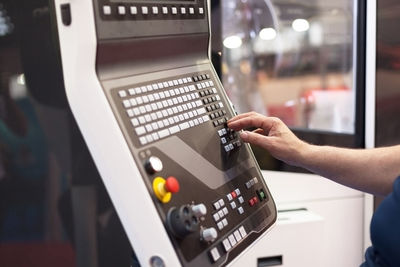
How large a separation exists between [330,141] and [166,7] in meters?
1.26

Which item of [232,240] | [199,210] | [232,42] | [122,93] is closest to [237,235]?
[232,240]

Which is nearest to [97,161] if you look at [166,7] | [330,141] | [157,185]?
[157,185]

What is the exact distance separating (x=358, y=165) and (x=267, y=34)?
118 centimetres

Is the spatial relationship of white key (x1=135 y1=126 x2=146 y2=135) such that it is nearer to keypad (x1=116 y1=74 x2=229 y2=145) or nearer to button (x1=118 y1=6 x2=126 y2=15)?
keypad (x1=116 y1=74 x2=229 y2=145)

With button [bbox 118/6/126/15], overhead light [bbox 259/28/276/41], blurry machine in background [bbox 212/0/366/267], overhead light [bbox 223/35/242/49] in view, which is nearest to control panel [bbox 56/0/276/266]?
button [bbox 118/6/126/15]

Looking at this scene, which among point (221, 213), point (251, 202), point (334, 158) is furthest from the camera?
point (334, 158)

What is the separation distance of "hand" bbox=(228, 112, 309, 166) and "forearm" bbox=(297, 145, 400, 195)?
0.08ft

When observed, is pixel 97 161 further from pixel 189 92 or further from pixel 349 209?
pixel 349 209

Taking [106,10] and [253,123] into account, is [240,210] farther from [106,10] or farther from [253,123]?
[106,10]

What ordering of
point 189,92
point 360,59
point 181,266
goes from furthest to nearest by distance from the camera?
point 360,59 < point 189,92 < point 181,266

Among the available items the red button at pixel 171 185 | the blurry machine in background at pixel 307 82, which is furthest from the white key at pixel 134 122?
the blurry machine in background at pixel 307 82

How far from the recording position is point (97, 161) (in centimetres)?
84

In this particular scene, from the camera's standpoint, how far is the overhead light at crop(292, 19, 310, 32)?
7.27ft

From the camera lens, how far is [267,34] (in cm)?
222
